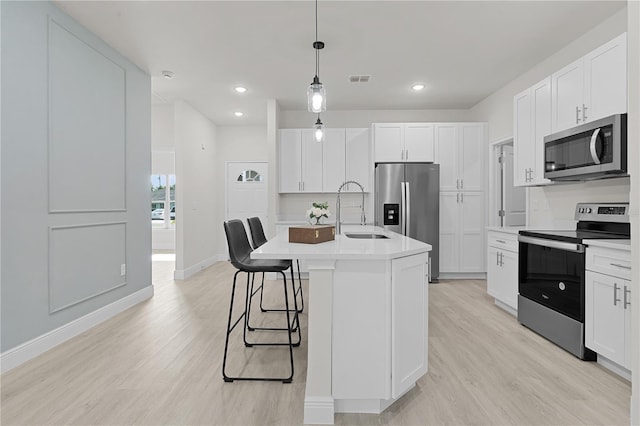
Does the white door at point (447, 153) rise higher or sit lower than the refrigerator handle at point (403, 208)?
higher

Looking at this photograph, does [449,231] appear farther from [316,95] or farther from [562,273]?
[316,95]

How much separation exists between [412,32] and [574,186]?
217 centimetres

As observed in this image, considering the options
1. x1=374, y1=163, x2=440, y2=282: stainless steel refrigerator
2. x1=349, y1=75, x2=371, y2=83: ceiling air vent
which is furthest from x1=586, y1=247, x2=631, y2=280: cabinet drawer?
x1=349, y1=75, x2=371, y2=83: ceiling air vent

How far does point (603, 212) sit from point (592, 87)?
1020mm

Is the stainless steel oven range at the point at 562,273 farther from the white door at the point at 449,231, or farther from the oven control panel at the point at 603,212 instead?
the white door at the point at 449,231

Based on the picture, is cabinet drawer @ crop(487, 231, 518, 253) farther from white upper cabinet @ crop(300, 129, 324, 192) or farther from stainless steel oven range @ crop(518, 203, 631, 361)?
white upper cabinet @ crop(300, 129, 324, 192)

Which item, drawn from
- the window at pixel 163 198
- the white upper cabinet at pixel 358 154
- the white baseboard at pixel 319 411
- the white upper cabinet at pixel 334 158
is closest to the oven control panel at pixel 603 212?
the white baseboard at pixel 319 411

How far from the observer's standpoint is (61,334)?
281cm

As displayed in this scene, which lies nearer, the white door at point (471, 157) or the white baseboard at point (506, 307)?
the white baseboard at point (506, 307)

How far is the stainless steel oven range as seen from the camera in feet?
8.21

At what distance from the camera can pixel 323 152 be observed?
18.4ft

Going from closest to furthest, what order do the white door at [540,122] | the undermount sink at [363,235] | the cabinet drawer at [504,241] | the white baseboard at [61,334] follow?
the white baseboard at [61,334]
the undermount sink at [363,235]
the white door at [540,122]
the cabinet drawer at [504,241]

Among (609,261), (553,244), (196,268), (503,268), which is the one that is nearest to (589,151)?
(553,244)

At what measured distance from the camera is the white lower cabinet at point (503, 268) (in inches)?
133
